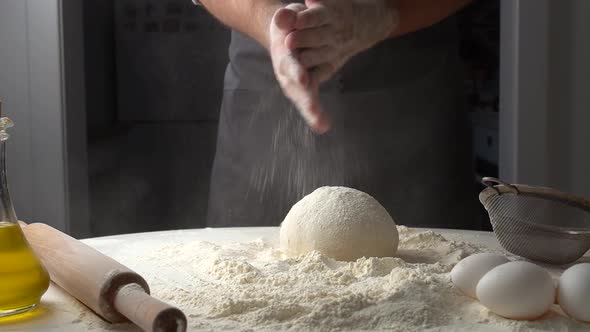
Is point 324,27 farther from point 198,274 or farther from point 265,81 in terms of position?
point 198,274

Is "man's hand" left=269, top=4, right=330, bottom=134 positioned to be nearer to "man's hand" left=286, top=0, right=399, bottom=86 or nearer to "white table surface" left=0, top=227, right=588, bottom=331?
"man's hand" left=286, top=0, right=399, bottom=86

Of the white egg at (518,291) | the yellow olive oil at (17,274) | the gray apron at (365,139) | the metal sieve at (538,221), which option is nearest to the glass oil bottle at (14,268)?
the yellow olive oil at (17,274)

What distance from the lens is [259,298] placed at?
937 mm

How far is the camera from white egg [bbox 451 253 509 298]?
97 centimetres

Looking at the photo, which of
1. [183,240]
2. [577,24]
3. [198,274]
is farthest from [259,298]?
[577,24]

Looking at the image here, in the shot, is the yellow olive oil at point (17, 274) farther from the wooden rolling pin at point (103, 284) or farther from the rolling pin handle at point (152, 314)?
the rolling pin handle at point (152, 314)

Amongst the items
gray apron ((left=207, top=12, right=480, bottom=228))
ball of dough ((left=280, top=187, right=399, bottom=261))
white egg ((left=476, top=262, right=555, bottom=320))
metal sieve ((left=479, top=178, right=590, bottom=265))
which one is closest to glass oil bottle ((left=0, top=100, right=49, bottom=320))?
ball of dough ((left=280, top=187, right=399, bottom=261))

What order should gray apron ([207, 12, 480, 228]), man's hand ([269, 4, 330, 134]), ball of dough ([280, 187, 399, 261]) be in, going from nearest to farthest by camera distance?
ball of dough ([280, 187, 399, 261]) → man's hand ([269, 4, 330, 134]) → gray apron ([207, 12, 480, 228])

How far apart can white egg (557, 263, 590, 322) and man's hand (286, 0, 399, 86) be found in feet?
3.02

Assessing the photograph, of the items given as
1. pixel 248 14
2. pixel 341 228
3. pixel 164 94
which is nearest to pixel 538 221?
pixel 341 228

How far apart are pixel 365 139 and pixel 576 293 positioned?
0.97 metres

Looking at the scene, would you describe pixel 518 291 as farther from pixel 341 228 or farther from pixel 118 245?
pixel 118 245

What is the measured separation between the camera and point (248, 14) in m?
1.78

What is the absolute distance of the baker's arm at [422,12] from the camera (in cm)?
178
